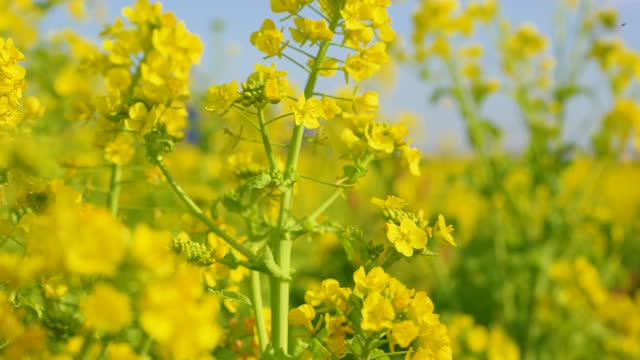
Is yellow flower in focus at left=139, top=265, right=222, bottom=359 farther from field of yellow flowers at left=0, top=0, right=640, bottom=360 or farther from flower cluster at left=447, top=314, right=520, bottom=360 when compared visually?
flower cluster at left=447, top=314, right=520, bottom=360

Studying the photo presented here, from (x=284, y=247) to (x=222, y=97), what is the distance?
1.14ft

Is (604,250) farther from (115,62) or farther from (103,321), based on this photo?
(103,321)

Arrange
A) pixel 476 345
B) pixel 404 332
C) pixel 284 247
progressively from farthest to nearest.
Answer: pixel 476 345
pixel 284 247
pixel 404 332

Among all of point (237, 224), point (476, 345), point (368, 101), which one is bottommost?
point (476, 345)

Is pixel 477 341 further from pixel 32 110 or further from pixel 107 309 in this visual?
pixel 107 309

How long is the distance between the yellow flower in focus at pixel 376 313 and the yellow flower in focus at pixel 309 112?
41 cm

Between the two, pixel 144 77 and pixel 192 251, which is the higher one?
pixel 144 77

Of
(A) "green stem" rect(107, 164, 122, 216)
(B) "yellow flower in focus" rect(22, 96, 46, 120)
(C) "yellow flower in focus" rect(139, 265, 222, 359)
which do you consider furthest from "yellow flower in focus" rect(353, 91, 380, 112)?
(C) "yellow flower in focus" rect(139, 265, 222, 359)

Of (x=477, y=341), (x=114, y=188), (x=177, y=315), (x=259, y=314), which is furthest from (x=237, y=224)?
(x=177, y=315)

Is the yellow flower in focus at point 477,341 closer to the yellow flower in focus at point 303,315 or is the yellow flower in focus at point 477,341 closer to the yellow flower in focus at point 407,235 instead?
the yellow flower in focus at point 407,235

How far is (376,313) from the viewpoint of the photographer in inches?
49.4

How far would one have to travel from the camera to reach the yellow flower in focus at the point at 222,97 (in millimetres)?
1499

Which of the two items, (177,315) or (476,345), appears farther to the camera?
(476,345)

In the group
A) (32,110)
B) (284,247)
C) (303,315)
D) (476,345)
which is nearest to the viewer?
(303,315)
